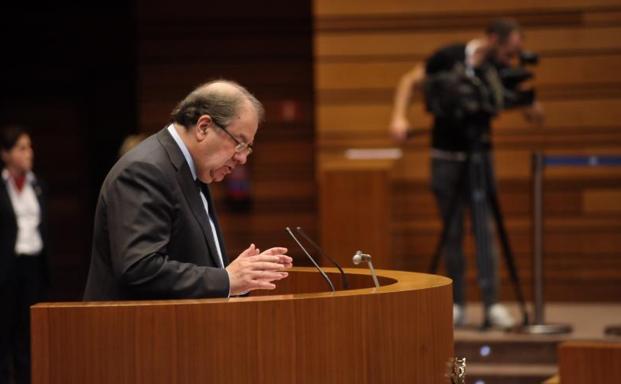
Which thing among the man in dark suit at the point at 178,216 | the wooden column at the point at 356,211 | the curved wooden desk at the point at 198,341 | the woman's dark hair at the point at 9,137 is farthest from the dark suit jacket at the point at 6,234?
the curved wooden desk at the point at 198,341

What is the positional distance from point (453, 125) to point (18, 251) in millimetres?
2426

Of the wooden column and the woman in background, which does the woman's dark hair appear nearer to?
the woman in background

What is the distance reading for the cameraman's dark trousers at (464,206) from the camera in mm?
6816

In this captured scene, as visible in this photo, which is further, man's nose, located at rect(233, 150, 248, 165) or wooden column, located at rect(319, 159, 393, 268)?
wooden column, located at rect(319, 159, 393, 268)

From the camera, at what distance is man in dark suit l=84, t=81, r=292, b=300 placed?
3.23 meters

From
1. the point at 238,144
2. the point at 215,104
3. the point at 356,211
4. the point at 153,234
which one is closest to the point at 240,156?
the point at 238,144

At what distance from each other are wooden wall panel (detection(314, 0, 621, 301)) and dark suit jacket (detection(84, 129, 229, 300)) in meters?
4.87

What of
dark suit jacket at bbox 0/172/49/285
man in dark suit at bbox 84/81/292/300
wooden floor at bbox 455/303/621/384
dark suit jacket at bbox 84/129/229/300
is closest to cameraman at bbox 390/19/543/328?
wooden floor at bbox 455/303/621/384

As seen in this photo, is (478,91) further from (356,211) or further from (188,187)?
(188,187)

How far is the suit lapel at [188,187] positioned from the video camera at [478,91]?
11.1 feet

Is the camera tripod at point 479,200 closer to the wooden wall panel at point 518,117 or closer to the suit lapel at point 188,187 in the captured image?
the wooden wall panel at point 518,117

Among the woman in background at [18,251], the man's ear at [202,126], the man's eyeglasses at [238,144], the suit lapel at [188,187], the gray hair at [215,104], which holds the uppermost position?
the gray hair at [215,104]

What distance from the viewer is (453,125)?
6863 mm

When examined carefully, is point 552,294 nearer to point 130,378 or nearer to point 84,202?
point 84,202
